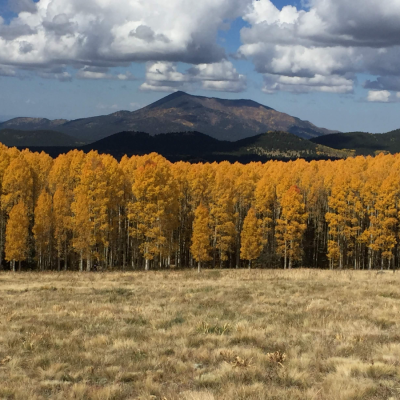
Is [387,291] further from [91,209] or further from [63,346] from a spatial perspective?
[91,209]

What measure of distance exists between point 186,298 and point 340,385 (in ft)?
45.4

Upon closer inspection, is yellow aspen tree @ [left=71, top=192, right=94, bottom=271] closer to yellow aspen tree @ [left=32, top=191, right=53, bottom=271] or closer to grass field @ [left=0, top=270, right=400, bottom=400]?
yellow aspen tree @ [left=32, top=191, right=53, bottom=271]

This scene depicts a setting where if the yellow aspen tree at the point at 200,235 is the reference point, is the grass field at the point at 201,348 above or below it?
above

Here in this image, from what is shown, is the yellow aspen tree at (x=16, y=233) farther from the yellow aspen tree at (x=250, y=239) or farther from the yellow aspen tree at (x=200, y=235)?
the yellow aspen tree at (x=250, y=239)

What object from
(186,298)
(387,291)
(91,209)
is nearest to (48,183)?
(91,209)

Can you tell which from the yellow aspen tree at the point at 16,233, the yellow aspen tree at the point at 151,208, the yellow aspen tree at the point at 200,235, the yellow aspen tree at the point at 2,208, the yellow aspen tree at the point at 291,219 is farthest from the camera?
the yellow aspen tree at the point at 291,219

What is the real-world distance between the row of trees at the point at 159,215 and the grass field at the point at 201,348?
26395 mm

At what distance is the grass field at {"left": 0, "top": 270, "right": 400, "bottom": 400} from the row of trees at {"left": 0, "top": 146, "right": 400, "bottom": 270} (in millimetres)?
26395

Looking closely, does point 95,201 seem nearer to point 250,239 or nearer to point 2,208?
point 2,208

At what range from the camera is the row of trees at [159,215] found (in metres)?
46.8

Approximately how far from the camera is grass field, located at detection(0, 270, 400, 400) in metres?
8.88

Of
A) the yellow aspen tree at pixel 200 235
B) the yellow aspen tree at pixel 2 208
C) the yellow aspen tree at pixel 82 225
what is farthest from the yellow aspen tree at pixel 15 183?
the yellow aspen tree at pixel 200 235

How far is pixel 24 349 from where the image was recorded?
1203cm

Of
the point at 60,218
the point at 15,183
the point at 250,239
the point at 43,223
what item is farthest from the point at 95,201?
the point at 250,239
